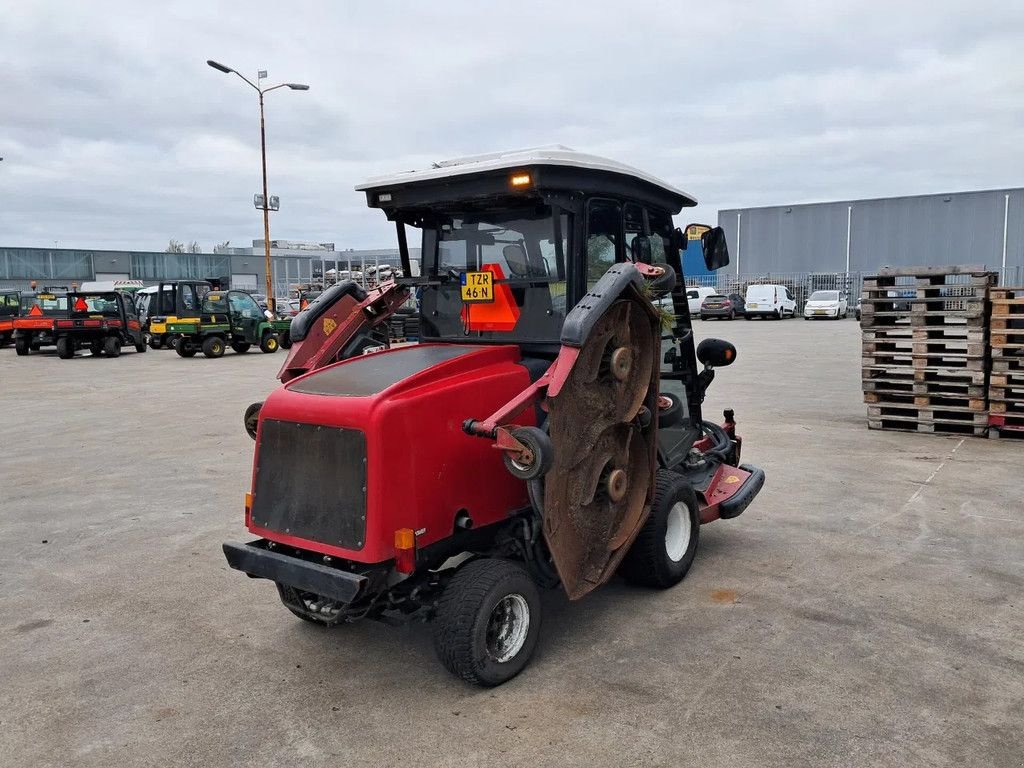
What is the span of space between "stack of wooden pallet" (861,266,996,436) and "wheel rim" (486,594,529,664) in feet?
23.0

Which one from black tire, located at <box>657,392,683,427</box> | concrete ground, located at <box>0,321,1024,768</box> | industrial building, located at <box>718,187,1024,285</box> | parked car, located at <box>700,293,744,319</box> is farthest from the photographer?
industrial building, located at <box>718,187,1024,285</box>

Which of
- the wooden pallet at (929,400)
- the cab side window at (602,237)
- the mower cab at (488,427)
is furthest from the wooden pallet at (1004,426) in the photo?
the cab side window at (602,237)

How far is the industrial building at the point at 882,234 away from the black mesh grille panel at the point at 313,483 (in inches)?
1606

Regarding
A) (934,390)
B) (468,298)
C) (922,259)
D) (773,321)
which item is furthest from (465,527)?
(922,259)

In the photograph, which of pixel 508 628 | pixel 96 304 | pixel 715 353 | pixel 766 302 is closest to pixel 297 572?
pixel 508 628

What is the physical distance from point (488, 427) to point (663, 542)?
163 cm

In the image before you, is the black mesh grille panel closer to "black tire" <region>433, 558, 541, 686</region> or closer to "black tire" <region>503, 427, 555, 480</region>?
"black tire" <region>433, 558, 541, 686</region>

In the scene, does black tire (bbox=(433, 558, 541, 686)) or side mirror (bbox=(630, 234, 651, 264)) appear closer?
black tire (bbox=(433, 558, 541, 686))

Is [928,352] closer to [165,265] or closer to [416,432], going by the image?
[416,432]

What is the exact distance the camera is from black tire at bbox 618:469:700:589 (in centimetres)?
442

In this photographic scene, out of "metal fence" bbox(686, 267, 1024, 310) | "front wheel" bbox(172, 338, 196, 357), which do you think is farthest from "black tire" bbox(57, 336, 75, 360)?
"metal fence" bbox(686, 267, 1024, 310)

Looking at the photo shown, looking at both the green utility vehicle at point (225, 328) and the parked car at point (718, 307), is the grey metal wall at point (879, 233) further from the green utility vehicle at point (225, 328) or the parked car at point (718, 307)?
the green utility vehicle at point (225, 328)

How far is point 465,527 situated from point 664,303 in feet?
7.01

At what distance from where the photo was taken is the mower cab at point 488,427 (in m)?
3.43
